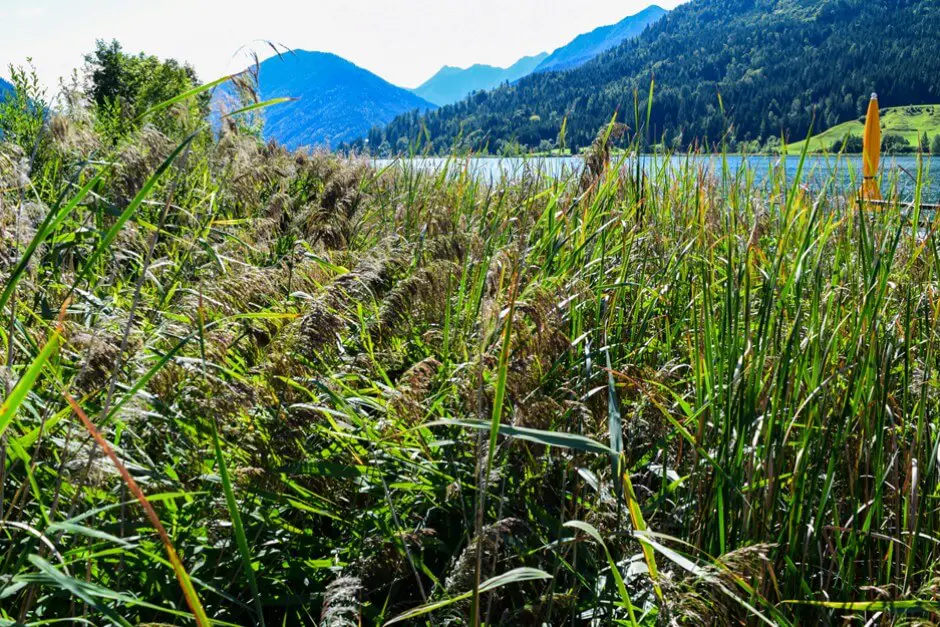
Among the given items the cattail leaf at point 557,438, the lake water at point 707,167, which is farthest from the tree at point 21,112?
the cattail leaf at point 557,438

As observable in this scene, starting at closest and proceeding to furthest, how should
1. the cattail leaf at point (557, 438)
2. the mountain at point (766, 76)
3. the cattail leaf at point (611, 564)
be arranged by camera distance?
the cattail leaf at point (557, 438) → the cattail leaf at point (611, 564) → the mountain at point (766, 76)

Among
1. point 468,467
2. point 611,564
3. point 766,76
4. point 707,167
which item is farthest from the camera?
point 766,76

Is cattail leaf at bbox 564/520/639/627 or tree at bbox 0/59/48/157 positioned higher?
tree at bbox 0/59/48/157

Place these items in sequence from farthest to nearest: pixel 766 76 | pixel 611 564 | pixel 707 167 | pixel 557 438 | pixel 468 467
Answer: pixel 766 76 → pixel 707 167 → pixel 468 467 → pixel 611 564 → pixel 557 438

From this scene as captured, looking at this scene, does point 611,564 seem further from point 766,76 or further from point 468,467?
point 766,76

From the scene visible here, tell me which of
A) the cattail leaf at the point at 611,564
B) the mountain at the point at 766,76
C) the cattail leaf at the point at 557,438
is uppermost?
the mountain at the point at 766,76

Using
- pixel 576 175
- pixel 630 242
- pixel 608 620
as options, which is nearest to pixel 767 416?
pixel 608 620

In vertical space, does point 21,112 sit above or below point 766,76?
below

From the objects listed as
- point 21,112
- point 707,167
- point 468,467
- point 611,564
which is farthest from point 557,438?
point 21,112

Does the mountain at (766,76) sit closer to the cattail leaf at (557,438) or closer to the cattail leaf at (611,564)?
the cattail leaf at (611,564)

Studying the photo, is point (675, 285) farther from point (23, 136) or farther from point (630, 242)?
point (23, 136)

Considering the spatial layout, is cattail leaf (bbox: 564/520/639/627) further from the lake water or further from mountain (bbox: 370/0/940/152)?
mountain (bbox: 370/0/940/152)

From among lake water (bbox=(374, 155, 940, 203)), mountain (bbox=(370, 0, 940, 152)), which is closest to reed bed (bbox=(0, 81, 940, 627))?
lake water (bbox=(374, 155, 940, 203))

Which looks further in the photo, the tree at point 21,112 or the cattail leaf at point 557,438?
the tree at point 21,112
